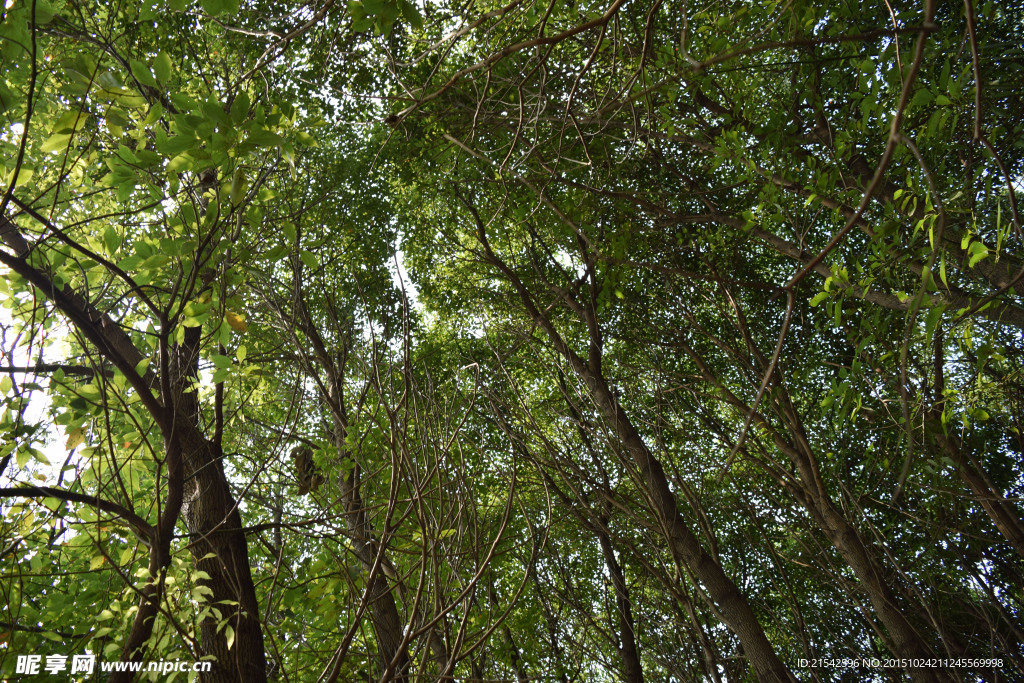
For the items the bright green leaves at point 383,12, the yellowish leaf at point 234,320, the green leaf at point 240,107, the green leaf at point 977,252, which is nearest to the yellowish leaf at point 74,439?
the yellowish leaf at point 234,320

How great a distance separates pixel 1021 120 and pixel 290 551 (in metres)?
7.49

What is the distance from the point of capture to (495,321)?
6.87 metres

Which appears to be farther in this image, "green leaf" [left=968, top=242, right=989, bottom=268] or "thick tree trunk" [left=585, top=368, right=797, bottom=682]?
"thick tree trunk" [left=585, top=368, right=797, bottom=682]

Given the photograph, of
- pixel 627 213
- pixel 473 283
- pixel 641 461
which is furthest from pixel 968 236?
pixel 473 283

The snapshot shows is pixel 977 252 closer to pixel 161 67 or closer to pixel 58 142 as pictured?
pixel 161 67

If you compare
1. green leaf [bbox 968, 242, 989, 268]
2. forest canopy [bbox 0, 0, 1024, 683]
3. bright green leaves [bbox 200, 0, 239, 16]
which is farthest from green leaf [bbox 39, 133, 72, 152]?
green leaf [bbox 968, 242, 989, 268]

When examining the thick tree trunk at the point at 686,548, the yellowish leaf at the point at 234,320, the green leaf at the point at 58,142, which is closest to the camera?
the green leaf at the point at 58,142

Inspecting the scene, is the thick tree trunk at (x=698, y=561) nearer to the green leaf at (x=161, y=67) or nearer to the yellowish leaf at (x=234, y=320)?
the yellowish leaf at (x=234, y=320)

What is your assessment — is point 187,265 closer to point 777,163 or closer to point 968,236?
point 968,236

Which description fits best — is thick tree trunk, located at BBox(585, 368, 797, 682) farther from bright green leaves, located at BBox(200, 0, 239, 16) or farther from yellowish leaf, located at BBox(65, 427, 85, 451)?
bright green leaves, located at BBox(200, 0, 239, 16)

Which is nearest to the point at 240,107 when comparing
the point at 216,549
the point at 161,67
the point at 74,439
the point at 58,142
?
the point at 161,67

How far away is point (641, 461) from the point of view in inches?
169

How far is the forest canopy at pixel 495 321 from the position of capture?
1.82 m

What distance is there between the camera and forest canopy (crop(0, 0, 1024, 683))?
5.96ft
